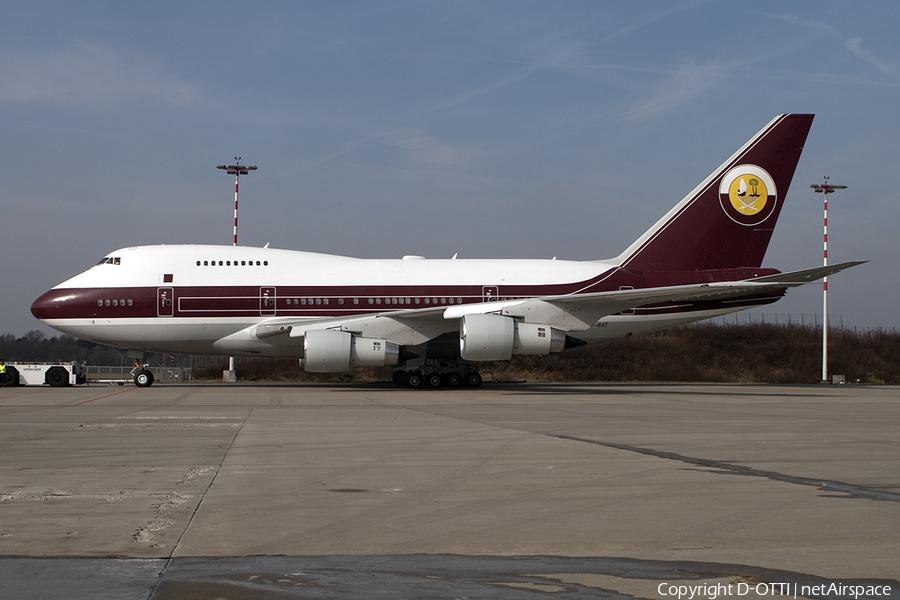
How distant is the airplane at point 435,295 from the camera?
2114 centimetres

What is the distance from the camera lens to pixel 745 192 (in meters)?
24.3

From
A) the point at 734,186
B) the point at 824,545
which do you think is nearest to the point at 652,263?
the point at 734,186

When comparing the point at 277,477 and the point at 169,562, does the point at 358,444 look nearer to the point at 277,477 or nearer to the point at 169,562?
the point at 277,477

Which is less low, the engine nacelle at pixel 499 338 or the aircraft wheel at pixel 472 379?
the engine nacelle at pixel 499 338

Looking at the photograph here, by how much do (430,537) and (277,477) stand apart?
271 centimetres

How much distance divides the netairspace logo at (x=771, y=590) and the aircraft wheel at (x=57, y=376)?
25875 mm

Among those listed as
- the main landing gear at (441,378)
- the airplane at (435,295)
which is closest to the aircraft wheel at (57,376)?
the airplane at (435,295)

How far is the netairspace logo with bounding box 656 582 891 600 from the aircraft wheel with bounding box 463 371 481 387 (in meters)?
20.4

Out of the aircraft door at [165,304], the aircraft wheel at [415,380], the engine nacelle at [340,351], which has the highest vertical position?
the aircraft door at [165,304]

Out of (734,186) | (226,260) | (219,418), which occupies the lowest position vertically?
(219,418)

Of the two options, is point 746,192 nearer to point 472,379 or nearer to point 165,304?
point 472,379

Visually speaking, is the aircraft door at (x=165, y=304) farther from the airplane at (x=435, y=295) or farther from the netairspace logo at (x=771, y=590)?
the netairspace logo at (x=771, y=590)

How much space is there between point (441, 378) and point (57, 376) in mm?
12944

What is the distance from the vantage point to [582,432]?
11250 mm
